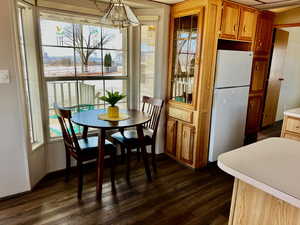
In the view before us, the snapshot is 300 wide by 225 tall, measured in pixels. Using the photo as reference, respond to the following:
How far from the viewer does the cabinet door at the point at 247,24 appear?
9.55 feet

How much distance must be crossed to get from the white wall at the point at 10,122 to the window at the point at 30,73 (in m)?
0.17

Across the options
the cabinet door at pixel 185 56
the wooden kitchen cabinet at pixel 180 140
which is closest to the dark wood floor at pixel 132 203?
the wooden kitchen cabinet at pixel 180 140

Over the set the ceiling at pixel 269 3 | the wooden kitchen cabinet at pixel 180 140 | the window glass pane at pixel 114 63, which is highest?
the ceiling at pixel 269 3

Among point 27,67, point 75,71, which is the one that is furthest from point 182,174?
point 27,67

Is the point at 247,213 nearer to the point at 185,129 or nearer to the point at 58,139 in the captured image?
the point at 185,129

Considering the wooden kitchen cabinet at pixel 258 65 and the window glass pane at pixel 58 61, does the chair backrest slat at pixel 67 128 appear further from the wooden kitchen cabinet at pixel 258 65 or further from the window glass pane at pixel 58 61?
the wooden kitchen cabinet at pixel 258 65

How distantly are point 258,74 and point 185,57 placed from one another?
1.44 metres

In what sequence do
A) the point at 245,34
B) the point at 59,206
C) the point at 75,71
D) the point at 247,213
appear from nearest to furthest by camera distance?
the point at 247,213 → the point at 59,206 → the point at 75,71 → the point at 245,34

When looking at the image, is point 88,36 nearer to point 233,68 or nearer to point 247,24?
point 233,68

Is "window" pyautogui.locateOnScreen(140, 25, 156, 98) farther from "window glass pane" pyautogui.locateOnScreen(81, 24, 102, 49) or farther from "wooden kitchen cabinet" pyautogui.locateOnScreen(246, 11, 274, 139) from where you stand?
"wooden kitchen cabinet" pyautogui.locateOnScreen(246, 11, 274, 139)

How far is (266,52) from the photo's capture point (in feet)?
11.7

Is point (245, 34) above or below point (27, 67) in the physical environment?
above

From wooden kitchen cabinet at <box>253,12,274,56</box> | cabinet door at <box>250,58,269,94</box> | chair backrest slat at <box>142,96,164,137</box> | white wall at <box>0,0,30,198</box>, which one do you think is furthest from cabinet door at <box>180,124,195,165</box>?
white wall at <box>0,0,30,198</box>

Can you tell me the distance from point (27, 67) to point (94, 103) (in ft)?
3.13
